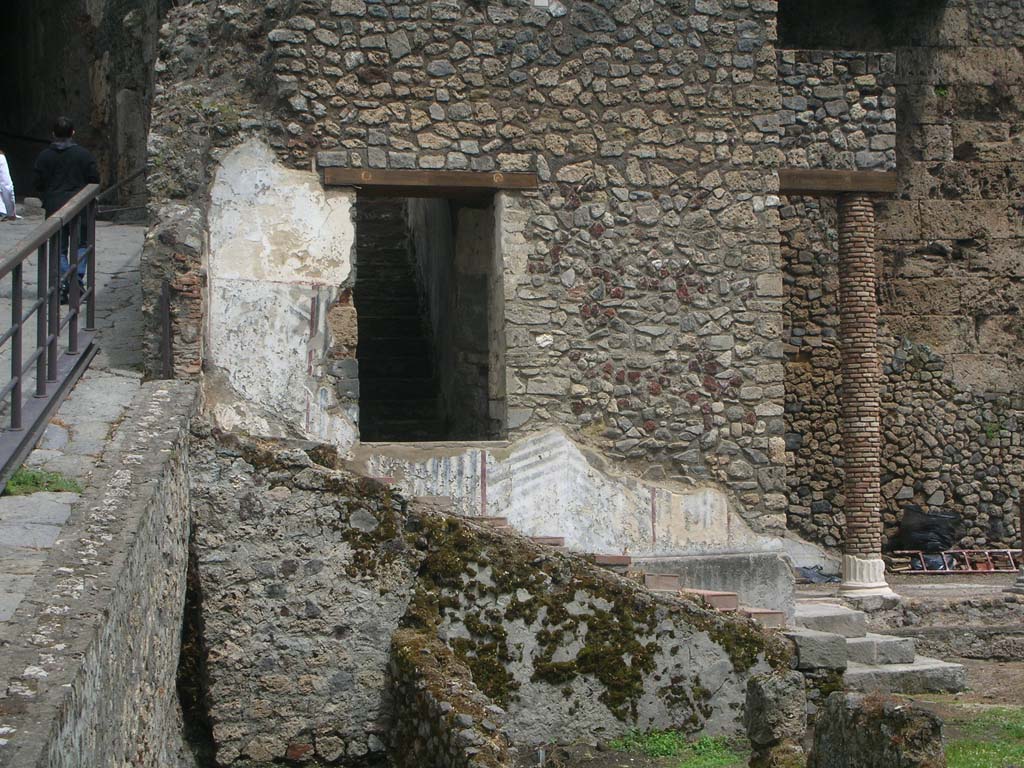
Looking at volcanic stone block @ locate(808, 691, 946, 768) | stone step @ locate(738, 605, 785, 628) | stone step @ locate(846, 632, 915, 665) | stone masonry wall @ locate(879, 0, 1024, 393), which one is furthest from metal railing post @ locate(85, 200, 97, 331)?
stone masonry wall @ locate(879, 0, 1024, 393)

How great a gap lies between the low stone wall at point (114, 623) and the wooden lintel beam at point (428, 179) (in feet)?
7.81

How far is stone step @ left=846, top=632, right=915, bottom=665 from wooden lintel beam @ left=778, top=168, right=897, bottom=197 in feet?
14.6

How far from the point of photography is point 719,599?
9.55 m

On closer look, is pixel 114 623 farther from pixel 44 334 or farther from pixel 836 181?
pixel 836 181

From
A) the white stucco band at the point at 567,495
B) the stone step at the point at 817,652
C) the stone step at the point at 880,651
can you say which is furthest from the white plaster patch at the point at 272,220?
the stone step at the point at 880,651

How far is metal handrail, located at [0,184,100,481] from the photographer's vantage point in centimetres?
643

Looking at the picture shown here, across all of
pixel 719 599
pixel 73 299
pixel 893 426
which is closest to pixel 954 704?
pixel 719 599

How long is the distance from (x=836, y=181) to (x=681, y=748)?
6308mm

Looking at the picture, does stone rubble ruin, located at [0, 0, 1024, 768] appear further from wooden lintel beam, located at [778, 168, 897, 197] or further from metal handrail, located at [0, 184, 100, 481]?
metal handrail, located at [0, 184, 100, 481]

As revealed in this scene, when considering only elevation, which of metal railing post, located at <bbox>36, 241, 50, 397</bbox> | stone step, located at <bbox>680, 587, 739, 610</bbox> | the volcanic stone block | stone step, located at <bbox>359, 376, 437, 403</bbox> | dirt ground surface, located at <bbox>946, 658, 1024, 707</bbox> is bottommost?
dirt ground surface, located at <bbox>946, 658, 1024, 707</bbox>

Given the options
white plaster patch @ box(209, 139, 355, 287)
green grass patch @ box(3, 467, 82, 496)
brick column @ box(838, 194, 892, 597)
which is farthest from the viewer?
brick column @ box(838, 194, 892, 597)

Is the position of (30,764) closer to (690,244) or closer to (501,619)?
(501,619)

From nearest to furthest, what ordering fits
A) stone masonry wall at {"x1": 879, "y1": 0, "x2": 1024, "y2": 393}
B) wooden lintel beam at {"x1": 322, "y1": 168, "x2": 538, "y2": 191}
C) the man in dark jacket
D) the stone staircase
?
the stone staircase, wooden lintel beam at {"x1": 322, "y1": 168, "x2": 538, "y2": 191}, the man in dark jacket, stone masonry wall at {"x1": 879, "y1": 0, "x2": 1024, "y2": 393}

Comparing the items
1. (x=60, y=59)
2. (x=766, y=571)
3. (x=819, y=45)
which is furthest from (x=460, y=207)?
(x=60, y=59)
